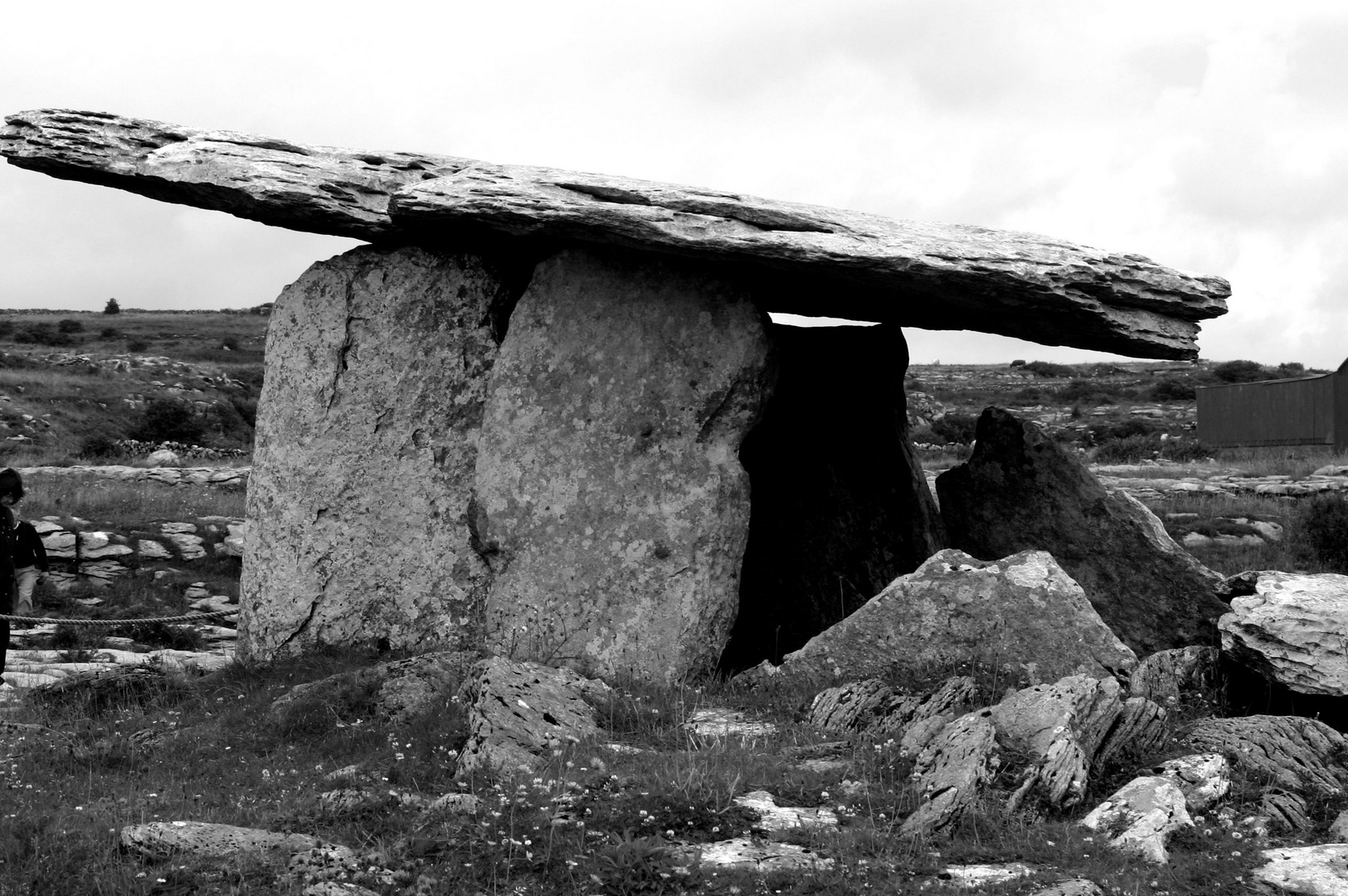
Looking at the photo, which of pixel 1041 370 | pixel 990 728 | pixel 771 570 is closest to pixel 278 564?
pixel 771 570

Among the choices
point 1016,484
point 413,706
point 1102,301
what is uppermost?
point 1102,301

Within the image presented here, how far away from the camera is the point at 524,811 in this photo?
6133 mm

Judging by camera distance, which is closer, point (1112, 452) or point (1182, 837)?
point (1182, 837)

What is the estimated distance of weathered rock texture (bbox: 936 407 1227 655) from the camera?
35.5 ft

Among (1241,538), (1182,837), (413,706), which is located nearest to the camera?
(1182,837)

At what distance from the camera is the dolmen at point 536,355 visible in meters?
9.47

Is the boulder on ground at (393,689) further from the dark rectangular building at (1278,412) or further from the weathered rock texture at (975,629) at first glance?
the dark rectangular building at (1278,412)

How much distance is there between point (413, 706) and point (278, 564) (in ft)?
9.72

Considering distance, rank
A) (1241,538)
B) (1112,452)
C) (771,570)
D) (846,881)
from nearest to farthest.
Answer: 1. (846,881)
2. (771,570)
3. (1241,538)
4. (1112,452)

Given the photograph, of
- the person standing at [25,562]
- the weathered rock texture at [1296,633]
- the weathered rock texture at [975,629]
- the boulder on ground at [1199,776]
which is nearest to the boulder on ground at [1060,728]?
the boulder on ground at [1199,776]

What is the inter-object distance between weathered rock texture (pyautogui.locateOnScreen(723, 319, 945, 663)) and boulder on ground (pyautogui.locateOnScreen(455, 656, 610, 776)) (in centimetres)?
367

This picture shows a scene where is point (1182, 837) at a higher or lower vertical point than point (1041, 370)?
lower

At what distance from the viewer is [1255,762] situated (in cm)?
696

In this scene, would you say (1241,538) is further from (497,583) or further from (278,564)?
(278,564)
